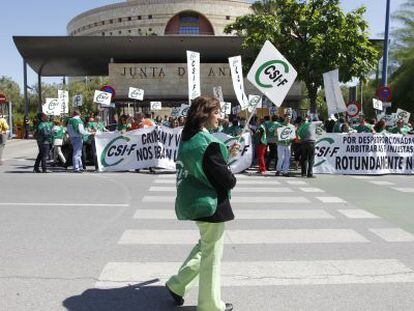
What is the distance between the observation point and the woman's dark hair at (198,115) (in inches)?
154

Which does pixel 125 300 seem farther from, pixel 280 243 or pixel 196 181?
pixel 280 243

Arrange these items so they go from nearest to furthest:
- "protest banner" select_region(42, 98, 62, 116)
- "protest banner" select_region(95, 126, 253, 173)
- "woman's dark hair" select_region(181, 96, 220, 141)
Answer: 1. "woman's dark hair" select_region(181, 96, 220, 141)
2. "protest banner" select_region(95, 126, 253, 173)
3. "protest banner" select_region(42, 98, 62, 116)

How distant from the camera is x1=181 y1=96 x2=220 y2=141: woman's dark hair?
3924mm

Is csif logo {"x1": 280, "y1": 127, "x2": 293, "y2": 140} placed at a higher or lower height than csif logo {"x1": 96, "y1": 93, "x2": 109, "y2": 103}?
lower

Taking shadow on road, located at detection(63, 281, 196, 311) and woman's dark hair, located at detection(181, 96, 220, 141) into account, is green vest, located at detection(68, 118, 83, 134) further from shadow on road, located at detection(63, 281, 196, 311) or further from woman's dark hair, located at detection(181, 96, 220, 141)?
woman's dark hair, located at detection(181, 96, 220, 141)

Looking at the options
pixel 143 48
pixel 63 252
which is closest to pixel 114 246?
pixel 63 252

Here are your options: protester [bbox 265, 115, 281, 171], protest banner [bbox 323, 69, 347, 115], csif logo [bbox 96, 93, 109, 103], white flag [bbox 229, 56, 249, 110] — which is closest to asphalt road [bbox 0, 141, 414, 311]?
protester [bbox 265, 115, 281, 171]

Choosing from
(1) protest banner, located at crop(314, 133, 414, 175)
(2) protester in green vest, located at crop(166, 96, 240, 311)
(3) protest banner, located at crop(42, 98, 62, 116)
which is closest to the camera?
(2) protester in green vest, located at crop(166, 96, 240, 311)

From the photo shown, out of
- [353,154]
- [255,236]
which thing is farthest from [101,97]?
[255,236]

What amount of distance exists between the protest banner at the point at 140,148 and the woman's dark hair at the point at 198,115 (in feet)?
34.9

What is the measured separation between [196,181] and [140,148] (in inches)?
434

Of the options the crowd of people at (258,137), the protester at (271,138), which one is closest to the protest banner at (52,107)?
the crowd of people at (258,137)

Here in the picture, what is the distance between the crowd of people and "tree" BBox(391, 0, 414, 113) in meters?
22.5

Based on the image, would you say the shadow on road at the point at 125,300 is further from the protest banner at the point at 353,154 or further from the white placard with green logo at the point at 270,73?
the protest banner at the point at 353,154
